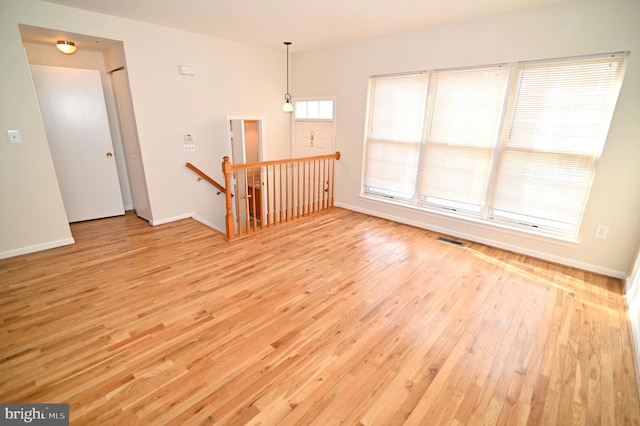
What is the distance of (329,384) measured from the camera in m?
1.79

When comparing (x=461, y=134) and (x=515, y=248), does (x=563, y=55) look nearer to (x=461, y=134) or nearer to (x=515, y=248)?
(x=461, y=134)

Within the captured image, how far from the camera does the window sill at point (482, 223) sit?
3.34 meters

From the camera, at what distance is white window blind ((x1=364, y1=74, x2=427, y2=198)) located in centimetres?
422

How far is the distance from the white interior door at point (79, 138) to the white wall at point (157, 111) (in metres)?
0.91

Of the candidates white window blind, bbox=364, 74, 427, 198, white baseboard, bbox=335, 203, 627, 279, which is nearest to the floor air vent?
white baseboard, bbox=335, 203, 627, 279

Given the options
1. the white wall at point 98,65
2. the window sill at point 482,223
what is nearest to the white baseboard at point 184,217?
the white wall at point 98,65

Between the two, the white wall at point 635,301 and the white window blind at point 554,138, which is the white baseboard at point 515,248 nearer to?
the white wall at point 635,301

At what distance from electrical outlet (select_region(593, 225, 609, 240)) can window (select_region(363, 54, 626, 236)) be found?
0.18 metres

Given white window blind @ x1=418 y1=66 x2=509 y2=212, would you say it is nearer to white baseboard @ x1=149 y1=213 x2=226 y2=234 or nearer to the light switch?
white baseboard @ x1=149 y1=213 x2=226 y2=234

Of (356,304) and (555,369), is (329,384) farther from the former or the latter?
(555,369)

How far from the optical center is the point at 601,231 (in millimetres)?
3082

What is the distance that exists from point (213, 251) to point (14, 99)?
2604 mm

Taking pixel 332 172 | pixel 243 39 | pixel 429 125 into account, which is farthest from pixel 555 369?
pixel 243 39

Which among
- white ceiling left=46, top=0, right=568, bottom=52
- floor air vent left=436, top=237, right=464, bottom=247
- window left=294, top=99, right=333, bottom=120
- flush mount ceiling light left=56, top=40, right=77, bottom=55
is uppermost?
white ceiling left=46, top=0, right=568, bottom=52
